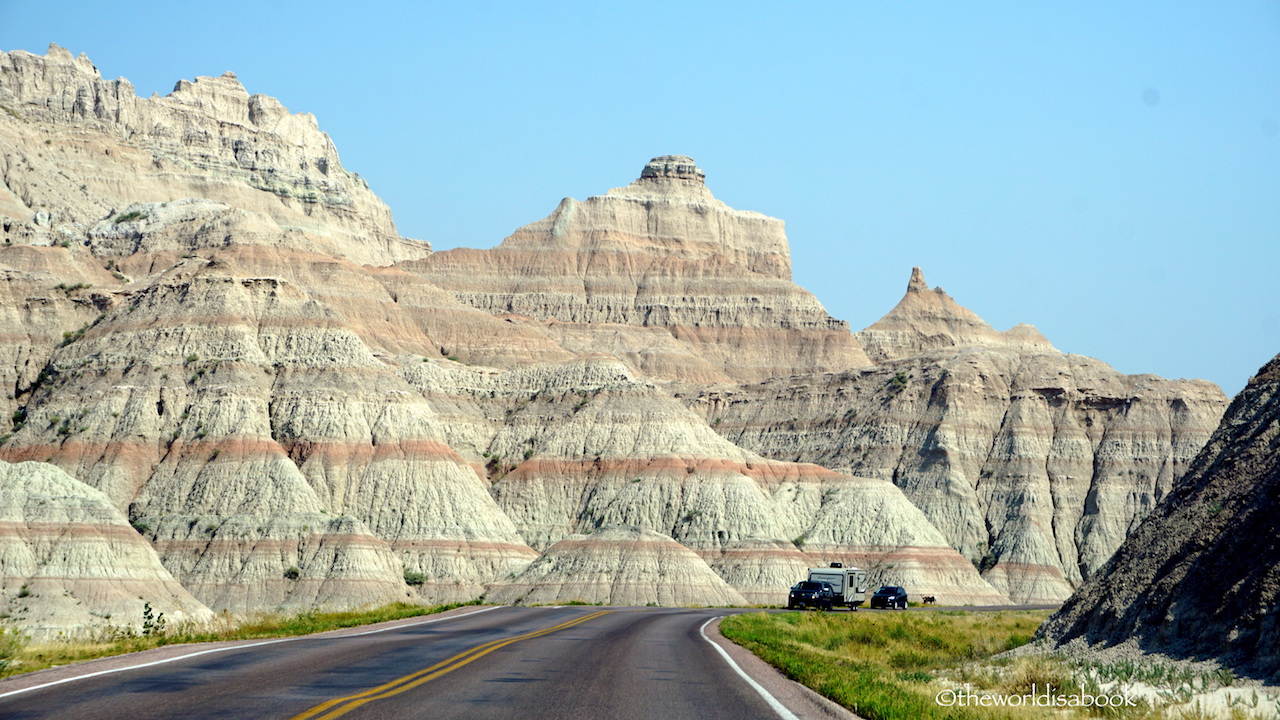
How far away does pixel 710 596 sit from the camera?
94000 mm

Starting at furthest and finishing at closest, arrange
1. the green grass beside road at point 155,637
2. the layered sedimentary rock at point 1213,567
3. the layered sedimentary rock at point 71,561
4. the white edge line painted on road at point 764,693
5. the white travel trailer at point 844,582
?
the layered sedimentary rock at point 71,561, the white travel trailer at point 844,582, the green grass beside road at point 155,637, the layered sedimentary rock at point 1213,567, the white edge line painted on road at point 764,693

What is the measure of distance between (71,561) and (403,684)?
59.4m

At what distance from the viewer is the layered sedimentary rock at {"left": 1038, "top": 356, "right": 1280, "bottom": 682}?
2202cm

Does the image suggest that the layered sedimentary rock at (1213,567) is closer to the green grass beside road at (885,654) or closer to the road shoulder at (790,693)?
the green grass beside road at (885,654)

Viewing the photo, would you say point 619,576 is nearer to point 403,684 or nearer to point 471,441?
point 471,441

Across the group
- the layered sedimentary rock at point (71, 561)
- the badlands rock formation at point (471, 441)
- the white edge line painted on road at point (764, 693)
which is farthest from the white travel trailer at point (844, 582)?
the white edge line painted on road at point (764, 693)

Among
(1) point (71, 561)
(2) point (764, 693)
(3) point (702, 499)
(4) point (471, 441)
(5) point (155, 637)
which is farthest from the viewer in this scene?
(4) point (471, 441)

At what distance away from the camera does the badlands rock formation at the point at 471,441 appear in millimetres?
97125

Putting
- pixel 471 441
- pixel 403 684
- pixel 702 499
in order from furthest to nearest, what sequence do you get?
pixel 471 441
pixel 702 499
pixel 403 684

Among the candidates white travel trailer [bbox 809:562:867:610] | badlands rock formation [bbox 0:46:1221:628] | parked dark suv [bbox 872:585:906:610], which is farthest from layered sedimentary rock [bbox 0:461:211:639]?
parked dark suv [bbox 872:585:906:610]

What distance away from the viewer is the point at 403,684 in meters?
20.6

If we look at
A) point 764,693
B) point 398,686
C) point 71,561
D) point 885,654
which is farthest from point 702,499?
point 398,686

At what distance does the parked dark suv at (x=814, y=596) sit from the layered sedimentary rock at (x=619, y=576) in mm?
24699

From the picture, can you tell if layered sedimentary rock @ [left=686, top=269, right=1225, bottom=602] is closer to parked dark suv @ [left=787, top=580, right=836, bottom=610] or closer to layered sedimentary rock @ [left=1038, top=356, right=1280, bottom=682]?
parked dark suv @ [left=787, top=580, right=836, bottom=610]
